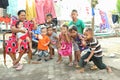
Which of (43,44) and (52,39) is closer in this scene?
(43,44)

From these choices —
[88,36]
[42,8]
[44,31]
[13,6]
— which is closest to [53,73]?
[88,36]

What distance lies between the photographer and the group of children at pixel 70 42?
7.16 m

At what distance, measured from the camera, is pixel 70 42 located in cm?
803

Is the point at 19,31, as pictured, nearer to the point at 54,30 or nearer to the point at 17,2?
the point at 54,30

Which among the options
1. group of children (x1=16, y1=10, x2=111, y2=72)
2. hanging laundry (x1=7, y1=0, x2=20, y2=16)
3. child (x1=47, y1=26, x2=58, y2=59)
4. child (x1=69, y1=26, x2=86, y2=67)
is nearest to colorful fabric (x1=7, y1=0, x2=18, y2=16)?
hanging laundry (x1=7, y1=0, x2=20, y2=16)

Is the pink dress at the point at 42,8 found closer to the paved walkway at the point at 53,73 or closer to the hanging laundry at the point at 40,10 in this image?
the hanging laundry at the point at 40,10

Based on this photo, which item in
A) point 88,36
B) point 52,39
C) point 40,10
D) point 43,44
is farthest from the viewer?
point 40,10

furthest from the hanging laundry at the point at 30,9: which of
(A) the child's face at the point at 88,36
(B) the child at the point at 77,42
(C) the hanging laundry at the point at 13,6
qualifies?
(A) the child's face at the point at 88,36

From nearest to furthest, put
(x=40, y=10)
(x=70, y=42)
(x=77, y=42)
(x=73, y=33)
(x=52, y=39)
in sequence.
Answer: (x=73, y=33)
(x=77, y=42)
(x=70, y=42)
(x=52, y=39)
(x=40, y=10)

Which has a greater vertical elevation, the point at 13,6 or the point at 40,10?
the point at 13,6

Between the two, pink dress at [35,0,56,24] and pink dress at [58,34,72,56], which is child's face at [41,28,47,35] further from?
pink dress at [35,0,56,24]

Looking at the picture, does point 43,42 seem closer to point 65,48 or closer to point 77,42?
point 65,48

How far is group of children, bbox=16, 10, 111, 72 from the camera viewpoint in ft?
23.5

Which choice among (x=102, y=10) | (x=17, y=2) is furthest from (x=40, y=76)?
(x=102, y=10)
